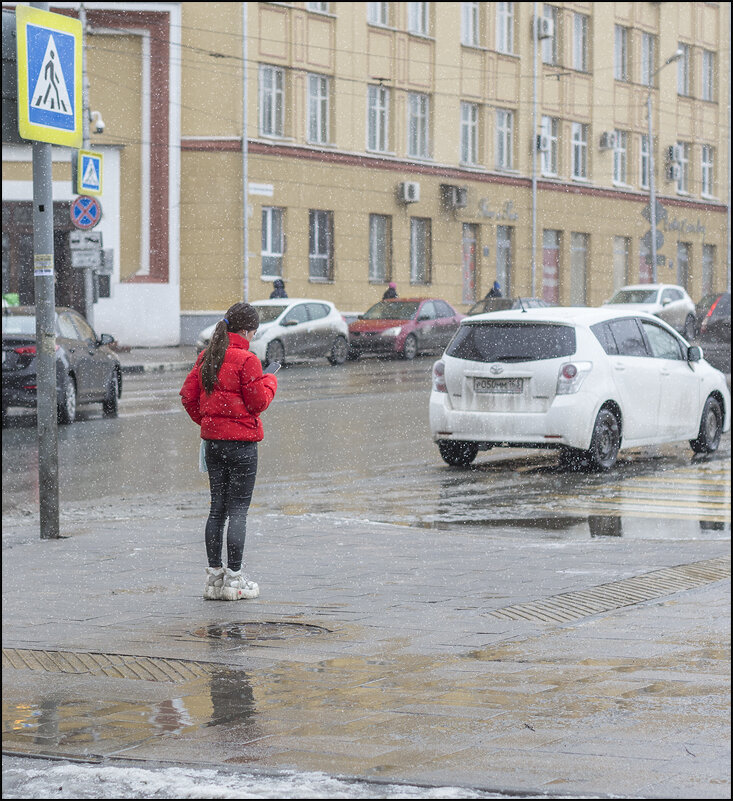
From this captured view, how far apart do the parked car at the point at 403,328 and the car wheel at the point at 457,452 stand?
20.5 m

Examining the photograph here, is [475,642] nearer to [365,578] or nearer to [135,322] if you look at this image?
[365,578]

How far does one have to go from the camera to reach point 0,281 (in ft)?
130

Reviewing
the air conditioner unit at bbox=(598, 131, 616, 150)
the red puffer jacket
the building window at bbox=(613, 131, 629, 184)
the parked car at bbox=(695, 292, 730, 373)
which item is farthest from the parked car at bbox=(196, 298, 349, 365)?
the building window at bbox=(613, 131, 629, 184)

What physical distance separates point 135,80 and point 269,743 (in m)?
36.8

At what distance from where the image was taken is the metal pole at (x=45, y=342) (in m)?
11.1

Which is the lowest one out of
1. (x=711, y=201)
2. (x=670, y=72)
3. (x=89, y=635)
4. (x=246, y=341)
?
(x=89, y=635)

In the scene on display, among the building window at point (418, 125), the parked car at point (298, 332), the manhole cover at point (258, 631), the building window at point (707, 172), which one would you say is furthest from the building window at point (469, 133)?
the manhole cover at point (258, 631)

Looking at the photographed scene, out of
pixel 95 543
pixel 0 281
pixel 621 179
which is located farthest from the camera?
pixel 621 179

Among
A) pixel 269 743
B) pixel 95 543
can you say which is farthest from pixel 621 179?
pixel 269 743

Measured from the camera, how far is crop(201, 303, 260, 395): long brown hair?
331 inches

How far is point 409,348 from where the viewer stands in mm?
36688

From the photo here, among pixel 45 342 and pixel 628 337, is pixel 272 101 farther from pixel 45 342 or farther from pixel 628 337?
pixel 45 342

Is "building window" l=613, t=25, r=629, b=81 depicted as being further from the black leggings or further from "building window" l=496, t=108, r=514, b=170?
the black leggings

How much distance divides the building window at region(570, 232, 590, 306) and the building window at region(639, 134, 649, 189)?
4224 mm
